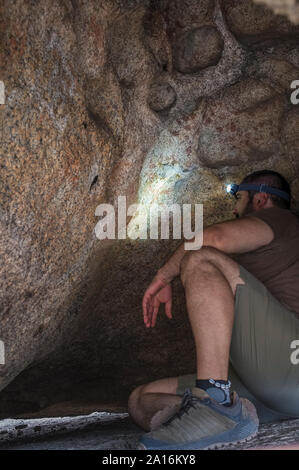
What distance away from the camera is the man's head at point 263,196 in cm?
225

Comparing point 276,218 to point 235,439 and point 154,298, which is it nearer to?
point 154,298

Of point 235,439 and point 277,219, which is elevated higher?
point 277,219

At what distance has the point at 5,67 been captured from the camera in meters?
1.67

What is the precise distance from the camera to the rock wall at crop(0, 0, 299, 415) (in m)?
1.87

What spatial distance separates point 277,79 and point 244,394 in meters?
1.56

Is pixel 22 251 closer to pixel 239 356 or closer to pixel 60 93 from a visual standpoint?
pixel 60 93

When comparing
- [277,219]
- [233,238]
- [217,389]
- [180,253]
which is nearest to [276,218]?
[277,219]

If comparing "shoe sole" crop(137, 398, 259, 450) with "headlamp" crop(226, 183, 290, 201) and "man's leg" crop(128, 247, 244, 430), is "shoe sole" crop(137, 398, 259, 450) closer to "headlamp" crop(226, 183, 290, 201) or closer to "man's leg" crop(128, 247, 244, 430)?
"man's leg" crop(128, 247, 244, 430)

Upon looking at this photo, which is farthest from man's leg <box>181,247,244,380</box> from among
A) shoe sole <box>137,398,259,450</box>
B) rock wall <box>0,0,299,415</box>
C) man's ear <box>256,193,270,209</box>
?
rock wall <box>0,0,299,415</box>

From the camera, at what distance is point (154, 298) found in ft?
6.88

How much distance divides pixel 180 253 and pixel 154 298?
0.25 meters

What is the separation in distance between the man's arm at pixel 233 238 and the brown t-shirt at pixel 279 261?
4cm
